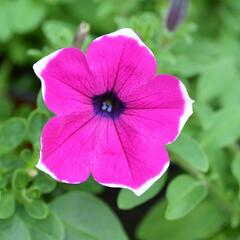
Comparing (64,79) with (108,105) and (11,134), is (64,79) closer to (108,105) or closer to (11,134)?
(108,105)

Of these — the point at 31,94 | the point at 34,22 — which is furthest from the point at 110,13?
the point at 31,94

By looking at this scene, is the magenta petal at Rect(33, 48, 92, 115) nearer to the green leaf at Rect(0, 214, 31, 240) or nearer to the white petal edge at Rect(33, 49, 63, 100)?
the white petal edge at Rect(33, 49, 63, 100)

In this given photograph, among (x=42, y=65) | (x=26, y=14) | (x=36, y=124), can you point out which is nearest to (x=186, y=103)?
(x=42, y=65)

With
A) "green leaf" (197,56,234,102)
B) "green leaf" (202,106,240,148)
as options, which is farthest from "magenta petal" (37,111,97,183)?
"green leaf" (197,56,234,102)

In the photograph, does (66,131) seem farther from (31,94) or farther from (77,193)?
(31,94)

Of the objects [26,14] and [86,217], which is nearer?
[86,217]
